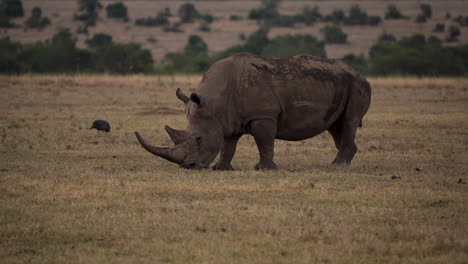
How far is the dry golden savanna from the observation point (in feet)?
293

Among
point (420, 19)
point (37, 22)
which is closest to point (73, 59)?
point (37, 22)

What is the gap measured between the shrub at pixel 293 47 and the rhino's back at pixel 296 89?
4706cm

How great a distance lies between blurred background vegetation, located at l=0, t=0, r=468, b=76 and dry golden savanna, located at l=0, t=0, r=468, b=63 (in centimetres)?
106

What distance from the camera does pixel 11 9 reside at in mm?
102438

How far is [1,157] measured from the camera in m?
16.0

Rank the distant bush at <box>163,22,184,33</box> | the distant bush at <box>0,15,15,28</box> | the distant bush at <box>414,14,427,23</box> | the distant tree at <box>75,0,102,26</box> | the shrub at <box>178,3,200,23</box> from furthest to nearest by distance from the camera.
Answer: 1. the shrub at <box>178,3,200,23</box>
2. the distant bush at <box>414,14,427,23</box>
3. the distant tree at <box>75,0,102,26</box>
4. the distant bush at <box>163,22,184,33</box>
5. the distant bush at <box>0,15,15,28</box>

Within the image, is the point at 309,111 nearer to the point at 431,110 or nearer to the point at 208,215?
the point at 208,215

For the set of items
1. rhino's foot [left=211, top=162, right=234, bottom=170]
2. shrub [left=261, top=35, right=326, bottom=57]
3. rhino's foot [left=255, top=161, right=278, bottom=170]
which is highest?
rhino's foot [left=255, top=161, right=278, bottom=170]

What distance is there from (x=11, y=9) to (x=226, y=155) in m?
93.0

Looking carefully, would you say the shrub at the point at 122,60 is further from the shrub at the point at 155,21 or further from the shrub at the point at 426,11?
the shrub at the point at 426,11

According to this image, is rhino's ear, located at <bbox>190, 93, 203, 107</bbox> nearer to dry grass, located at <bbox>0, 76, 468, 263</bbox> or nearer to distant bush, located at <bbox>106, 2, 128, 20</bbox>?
dry grass, located at <bbox>0, 76, 468, 263</bbox>

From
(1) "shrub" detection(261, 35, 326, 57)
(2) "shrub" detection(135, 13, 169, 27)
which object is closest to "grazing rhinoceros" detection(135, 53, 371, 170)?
(1) "shrub" detection(261, 35, 326, 57)

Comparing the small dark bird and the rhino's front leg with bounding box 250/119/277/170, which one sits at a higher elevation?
the rhino's front leg with bounding box 250/119/277/170

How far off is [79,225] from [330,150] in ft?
29.9
